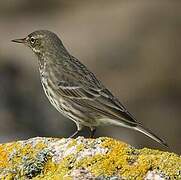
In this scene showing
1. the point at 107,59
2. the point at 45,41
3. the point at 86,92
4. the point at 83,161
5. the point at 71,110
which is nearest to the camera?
the point at 83,161

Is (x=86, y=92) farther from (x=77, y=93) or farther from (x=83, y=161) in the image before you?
(x=83, y=161)

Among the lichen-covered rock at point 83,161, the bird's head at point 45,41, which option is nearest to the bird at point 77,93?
the bird's head at point 45,41

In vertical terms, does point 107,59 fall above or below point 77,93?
below

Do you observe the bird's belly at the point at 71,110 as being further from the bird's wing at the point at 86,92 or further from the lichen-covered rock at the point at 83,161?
the lichen-covered rock at the point at 83,161

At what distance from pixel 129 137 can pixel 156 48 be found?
7187 millimetres

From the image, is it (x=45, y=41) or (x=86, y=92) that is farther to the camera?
(x=45, y=41)

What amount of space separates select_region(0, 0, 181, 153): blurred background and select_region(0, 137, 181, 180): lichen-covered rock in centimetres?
507

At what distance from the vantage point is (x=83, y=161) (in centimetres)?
757

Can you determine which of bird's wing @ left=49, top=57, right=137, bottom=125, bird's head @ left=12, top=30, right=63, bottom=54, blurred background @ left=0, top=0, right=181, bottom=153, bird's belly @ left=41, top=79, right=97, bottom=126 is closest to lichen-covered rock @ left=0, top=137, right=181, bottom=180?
bird's belly @ left=41, top=79, right=97, bottom=126

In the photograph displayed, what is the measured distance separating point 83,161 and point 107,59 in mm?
15124

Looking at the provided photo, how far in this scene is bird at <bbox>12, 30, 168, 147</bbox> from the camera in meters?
10.5

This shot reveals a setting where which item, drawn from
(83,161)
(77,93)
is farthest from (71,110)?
(83,161)

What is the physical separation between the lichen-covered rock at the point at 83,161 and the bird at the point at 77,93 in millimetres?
2302

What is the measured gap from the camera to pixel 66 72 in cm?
1109
